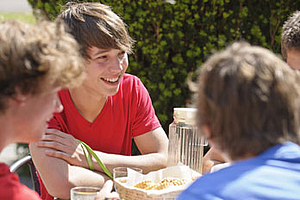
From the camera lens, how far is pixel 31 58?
4.46 ft

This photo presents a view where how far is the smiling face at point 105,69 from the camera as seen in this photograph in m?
2.62

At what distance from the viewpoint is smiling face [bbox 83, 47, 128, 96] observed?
262 cm

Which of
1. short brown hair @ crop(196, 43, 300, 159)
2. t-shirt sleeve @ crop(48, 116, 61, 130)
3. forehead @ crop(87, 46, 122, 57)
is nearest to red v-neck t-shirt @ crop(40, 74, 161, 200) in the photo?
t-shirt sleeve @ crop(48, 116, 61, 130)

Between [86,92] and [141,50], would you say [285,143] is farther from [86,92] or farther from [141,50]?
[141,50]

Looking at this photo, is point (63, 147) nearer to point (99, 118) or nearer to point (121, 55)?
point (99, 118)

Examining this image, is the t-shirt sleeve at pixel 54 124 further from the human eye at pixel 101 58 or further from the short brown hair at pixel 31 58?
the short brown hair at pixel 31 58

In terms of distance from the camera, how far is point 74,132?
9.12ft

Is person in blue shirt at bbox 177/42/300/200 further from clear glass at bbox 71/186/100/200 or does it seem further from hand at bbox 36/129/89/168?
hand at bbox 36/129/89/168

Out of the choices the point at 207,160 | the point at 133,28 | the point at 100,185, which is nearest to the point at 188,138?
the point at 207,160

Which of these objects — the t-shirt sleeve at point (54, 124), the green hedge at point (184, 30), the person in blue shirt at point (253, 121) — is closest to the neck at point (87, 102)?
the t-shirt sleeve at point (54, 124)

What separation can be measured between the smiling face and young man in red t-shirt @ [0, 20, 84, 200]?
3.40 ft

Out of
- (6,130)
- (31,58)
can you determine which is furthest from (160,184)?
(31,58)

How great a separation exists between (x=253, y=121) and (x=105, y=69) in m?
1.53

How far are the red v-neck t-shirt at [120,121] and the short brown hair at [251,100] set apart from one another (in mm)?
1560
